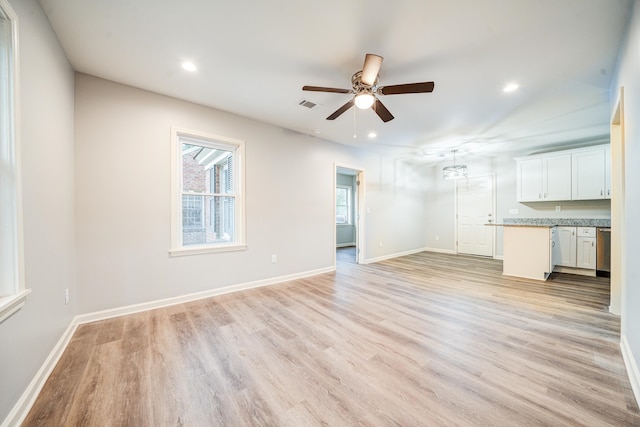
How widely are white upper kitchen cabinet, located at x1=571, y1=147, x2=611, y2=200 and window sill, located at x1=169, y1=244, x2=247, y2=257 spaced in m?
6.55

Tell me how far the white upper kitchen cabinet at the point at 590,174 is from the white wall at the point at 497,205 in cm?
45

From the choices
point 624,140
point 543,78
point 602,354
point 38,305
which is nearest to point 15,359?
point 38,305

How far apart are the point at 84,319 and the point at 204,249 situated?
4.47 ft

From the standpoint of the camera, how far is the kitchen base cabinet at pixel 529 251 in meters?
4.02

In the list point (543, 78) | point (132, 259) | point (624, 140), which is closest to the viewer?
point (624, 140)

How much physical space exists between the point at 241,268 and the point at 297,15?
3.20 metres

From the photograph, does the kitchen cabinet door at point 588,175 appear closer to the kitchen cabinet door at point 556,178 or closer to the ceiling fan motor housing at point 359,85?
the kitchen cabinet door at point 556,178

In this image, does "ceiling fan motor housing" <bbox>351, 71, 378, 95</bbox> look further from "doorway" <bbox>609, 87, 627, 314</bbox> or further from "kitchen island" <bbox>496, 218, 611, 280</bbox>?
"kitchen island" <bbox>496, 218, 611, 280</bbox>

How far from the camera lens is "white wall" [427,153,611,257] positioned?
506 cm

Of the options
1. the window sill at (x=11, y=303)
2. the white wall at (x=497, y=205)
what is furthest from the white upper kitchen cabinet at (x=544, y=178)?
the window sill at (x=11, y=303)

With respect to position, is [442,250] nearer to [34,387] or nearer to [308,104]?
[308,104]

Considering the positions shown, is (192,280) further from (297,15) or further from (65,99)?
(297,15)

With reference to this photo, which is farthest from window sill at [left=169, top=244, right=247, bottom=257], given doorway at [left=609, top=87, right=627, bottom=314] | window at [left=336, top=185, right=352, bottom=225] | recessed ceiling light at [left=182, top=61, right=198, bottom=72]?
window at [left=336, top=185, right=352, bottom=225]

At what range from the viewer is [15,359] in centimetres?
136
